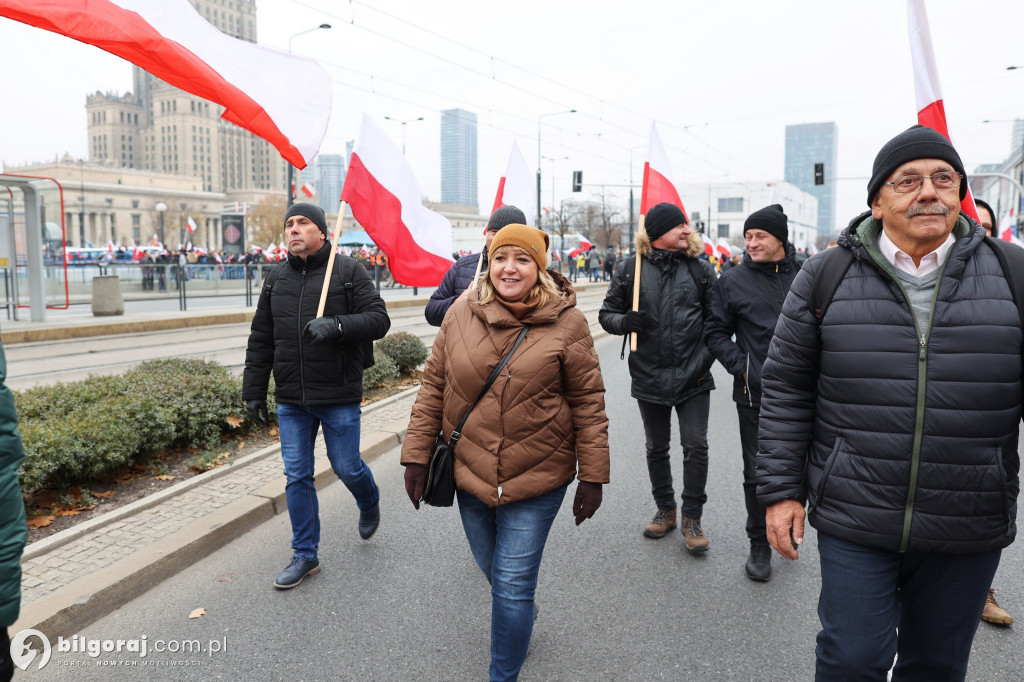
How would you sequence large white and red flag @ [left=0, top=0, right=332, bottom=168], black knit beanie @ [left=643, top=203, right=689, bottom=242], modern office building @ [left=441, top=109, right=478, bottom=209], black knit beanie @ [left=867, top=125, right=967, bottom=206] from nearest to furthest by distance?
black knit beanie @ [left=867, top=125, right=967, bottom=206], large white and red flag @ [left=0, top=0, right=332, bottom=168], black knit beanie @ [left=643, top=203, right=689, bottom=242], modern office building @ [left=441, top=109, right=478, bottom=209]

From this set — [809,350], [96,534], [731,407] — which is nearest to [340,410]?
[96,534]

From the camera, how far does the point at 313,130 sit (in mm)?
4570

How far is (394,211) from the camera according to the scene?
5.73 m

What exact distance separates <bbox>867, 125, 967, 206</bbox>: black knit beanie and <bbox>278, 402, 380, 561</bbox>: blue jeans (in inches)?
112

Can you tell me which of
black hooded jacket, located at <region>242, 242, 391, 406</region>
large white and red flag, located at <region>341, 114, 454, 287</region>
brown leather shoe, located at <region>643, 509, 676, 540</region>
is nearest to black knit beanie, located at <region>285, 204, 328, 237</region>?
black hooded jacket, located at <region>242, 242, 391, 406</region>

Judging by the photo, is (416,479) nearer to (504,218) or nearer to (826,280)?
(826,280)

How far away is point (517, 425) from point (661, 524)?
2242 mm

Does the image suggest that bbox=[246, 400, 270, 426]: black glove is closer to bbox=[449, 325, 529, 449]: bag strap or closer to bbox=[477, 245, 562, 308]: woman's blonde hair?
bbox=[449, 325, 529, 449]: bag strap

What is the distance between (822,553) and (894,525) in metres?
0.25

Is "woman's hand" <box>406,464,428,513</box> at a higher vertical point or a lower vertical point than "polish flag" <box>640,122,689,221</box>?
lower

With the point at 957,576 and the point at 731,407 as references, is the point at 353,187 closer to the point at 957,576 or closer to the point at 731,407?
the point at 957,576

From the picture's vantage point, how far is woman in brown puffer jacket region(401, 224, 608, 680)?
2695mm

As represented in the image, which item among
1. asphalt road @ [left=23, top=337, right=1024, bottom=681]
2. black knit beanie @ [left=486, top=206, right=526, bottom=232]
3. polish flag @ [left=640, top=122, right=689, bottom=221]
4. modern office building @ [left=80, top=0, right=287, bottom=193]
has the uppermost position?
modern office building @ [left=80, top=0, right=287, bottom=193]

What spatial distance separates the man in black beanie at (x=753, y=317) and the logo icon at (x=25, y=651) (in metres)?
3.42
